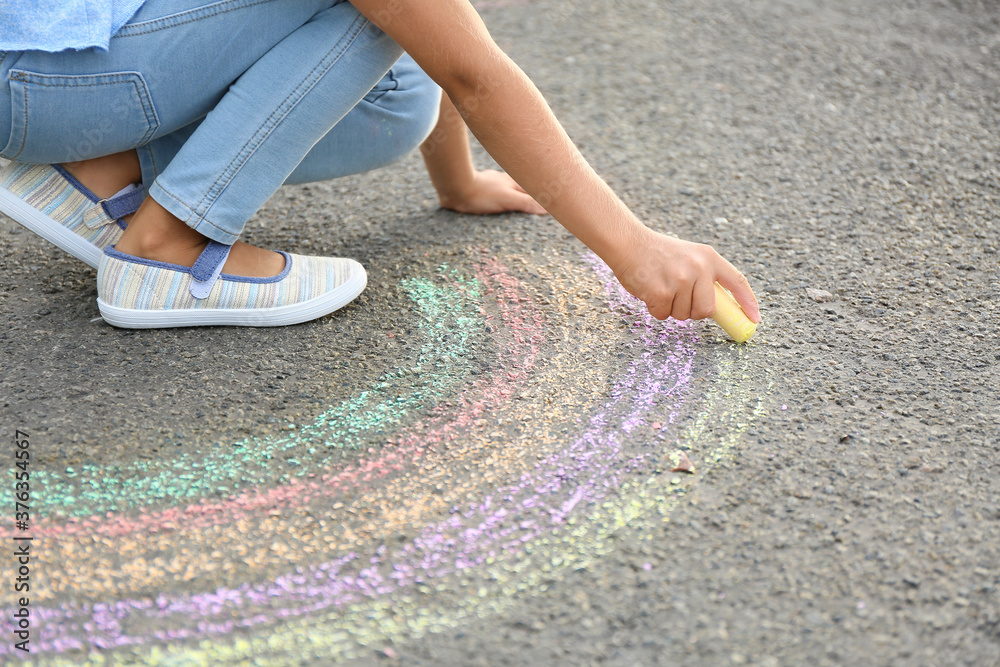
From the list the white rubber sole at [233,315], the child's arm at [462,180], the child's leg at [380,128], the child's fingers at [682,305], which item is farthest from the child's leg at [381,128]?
the child's fingers at [682,305]

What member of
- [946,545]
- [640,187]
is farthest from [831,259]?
[946,545]

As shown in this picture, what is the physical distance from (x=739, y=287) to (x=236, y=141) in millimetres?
967

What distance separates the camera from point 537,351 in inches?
67.1

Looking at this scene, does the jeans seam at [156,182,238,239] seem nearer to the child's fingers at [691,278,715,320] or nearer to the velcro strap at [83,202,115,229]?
the velcro strap at [83,202,115,229]

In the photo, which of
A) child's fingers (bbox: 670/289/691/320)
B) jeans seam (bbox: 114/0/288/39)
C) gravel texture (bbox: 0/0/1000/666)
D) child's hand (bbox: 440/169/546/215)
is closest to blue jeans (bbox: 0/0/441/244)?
jeans seam (bbox: 114/0/288/39)

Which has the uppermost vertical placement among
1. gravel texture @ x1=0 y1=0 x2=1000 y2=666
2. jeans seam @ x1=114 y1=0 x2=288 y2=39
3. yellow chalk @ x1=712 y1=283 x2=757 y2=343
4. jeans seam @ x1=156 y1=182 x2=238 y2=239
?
jeans seam @ x1=114 y1=0 x2=288 y2=39

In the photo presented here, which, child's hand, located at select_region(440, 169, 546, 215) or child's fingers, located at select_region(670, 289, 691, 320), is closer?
child's fingers, located at select_region(670, 289, 691, 320)

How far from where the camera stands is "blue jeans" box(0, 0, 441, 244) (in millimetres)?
1472

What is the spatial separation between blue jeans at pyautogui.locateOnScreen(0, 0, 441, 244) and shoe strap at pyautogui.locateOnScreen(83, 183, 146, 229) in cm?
11

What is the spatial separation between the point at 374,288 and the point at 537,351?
43 cm

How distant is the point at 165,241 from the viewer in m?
1.64

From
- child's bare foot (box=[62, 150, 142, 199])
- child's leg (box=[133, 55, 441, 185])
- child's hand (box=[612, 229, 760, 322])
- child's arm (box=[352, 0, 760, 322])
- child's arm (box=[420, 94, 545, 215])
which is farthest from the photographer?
child's arm (box=[420, 94, 545, 215])

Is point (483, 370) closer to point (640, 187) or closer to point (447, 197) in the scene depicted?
point (447, 197)

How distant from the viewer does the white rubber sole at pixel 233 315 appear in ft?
5.54
